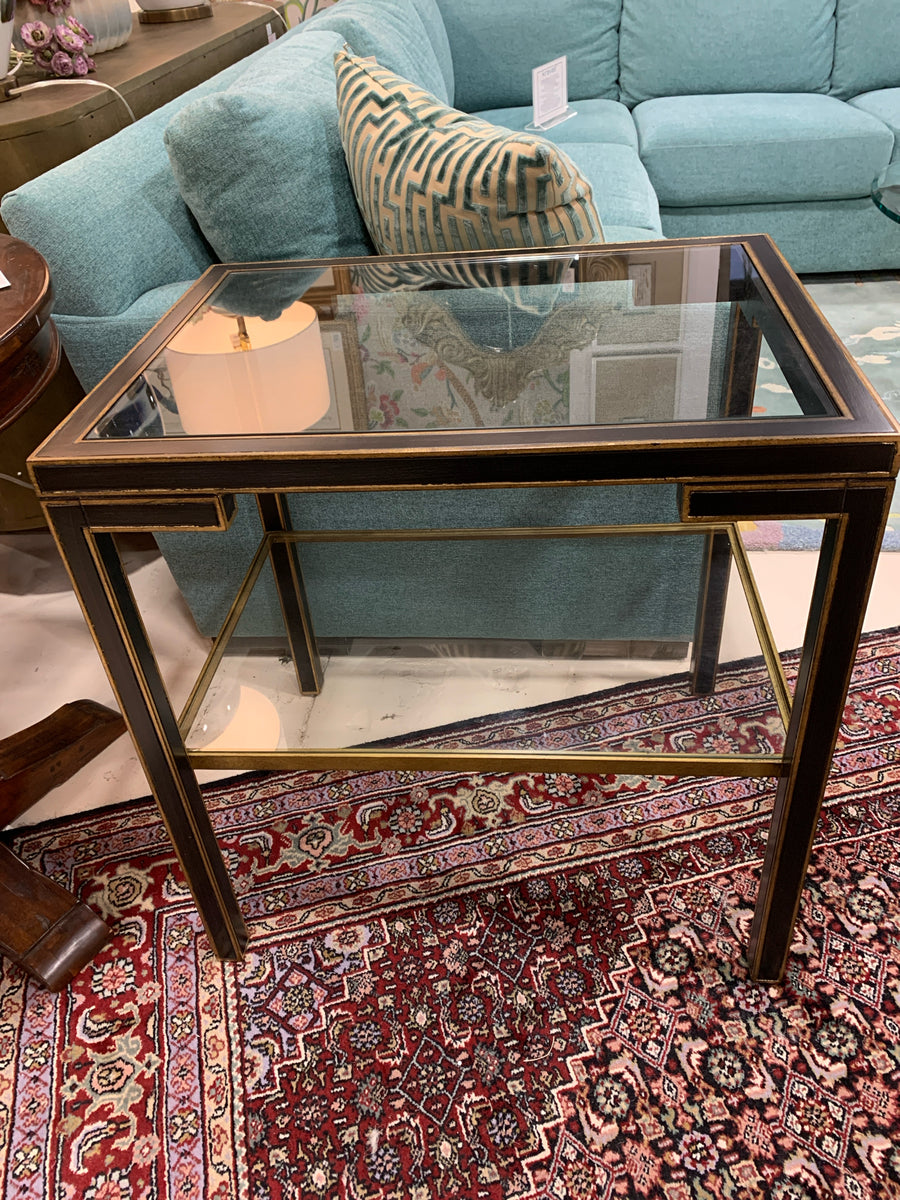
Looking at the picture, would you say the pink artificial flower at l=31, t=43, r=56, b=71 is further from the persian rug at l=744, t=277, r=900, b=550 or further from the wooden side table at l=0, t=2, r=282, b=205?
the persian rug at l=744, t=277, r=900, b=550

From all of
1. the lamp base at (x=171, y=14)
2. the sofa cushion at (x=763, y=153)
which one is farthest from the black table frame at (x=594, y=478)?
the lamp base at (x=171, y=14)

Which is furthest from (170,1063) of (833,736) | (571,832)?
(833,736)

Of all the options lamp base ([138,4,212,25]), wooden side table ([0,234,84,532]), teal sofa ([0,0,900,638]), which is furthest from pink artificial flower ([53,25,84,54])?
wooden side table ([0,234,84,532])

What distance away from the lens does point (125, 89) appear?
1727mm

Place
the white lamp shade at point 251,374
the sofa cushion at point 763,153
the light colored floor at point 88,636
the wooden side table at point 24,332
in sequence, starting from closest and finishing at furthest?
the white lamp shade at point 251,374, the wooden side table at point 24,332, the light colored floor at point 88,636, the sofa cushion at point 763,153

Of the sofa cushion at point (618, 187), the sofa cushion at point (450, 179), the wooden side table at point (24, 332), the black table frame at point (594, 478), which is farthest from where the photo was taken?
the sofa cushion at point (618, 187)

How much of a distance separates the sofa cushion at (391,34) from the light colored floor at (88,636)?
1.14m

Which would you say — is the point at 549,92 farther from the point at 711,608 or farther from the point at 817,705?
the point at 817,705

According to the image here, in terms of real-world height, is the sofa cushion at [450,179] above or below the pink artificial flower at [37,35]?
below

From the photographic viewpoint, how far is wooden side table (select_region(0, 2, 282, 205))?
4.85 feet

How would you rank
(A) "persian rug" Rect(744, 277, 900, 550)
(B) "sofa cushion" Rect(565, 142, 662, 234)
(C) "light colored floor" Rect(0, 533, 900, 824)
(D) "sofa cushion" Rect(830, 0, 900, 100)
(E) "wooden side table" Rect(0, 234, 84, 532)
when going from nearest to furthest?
(E) "wooden side table" Rect(0, 234, 84, 532), (C) "light colored floor" Rect(0, 533, 900, 824), (A) "persian rug" Rect(744, 277, 900, 550), (B) "sofa cushion" Rect(565, 142, 662, 234), (D) "sofa cushion" Rect(830, 0, 900, 100)

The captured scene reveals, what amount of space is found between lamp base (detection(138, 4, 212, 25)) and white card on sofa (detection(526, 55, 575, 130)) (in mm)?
948

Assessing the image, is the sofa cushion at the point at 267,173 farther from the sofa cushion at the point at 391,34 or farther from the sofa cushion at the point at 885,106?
the sofa cushion at the point at 885,106

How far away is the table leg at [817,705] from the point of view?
72cm
